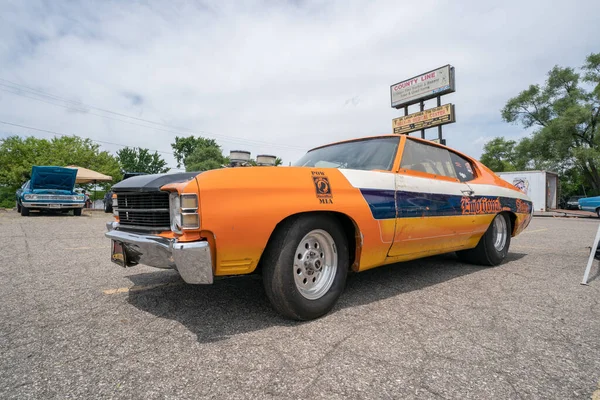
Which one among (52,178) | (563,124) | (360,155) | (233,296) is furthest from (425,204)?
(563,124)

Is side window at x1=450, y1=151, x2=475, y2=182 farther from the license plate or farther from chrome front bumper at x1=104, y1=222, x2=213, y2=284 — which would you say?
the license plate

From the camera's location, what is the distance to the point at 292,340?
2031 mm

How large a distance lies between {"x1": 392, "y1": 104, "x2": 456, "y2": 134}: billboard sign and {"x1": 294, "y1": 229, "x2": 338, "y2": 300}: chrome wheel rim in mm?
20399

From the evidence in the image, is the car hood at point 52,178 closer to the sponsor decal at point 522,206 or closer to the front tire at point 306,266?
the front tire at point 306,266

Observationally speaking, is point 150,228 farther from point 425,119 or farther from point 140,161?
point 140,161

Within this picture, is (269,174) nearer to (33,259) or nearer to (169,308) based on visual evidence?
(169,308)

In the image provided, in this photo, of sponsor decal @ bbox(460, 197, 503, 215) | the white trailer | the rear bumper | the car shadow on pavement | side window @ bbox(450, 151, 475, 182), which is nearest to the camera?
the car shadow on pavement

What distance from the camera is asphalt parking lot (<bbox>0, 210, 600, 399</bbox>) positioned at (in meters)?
1.57

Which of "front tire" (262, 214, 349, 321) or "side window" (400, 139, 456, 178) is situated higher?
"side window" (400, 139, 456, 178)

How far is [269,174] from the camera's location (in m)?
2.24

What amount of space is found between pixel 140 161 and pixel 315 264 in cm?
6644

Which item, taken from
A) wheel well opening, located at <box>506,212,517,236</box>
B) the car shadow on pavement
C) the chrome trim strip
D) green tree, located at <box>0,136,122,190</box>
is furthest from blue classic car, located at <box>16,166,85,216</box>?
green tree, located at <box>0,136,122,190</box>

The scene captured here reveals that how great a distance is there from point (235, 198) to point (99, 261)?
327cm

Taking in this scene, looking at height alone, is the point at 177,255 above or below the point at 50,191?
below
